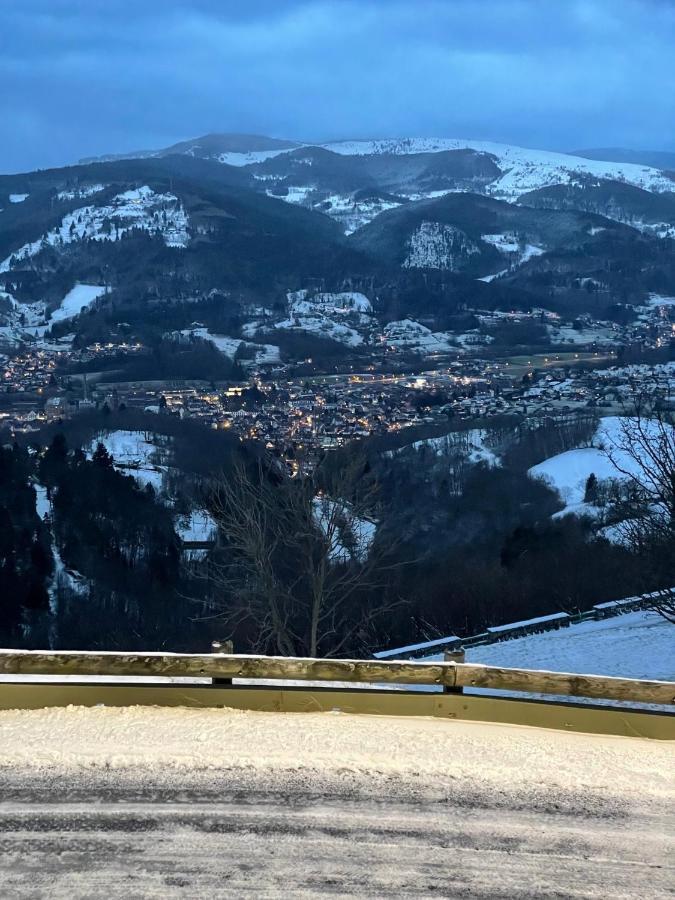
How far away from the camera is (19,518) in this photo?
46281 mm

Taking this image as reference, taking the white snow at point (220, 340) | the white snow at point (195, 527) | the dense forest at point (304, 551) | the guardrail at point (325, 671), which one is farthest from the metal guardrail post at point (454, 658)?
the white snow at point (220, 340)

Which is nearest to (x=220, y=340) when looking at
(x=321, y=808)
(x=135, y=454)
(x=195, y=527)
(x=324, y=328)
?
(x=324, y=328)

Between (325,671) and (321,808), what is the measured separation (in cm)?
123

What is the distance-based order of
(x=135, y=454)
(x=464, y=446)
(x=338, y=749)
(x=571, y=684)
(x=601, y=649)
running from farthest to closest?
(x=135, y=454), (x=464, y=446), (x=601, y=649), (x=571, y=684), (x=338, y=749)

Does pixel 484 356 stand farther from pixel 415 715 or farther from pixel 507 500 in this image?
pixel 415 715

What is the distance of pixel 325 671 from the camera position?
220 inches

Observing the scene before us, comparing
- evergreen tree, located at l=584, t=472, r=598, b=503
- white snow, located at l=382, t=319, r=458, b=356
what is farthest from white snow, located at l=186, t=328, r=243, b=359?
evergreen tree, located at l=584, t=472, r=598, b=503

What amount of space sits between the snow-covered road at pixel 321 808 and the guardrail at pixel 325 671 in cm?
28

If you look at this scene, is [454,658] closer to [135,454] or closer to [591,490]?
[591,490]

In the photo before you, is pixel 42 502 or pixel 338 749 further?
pixel 42 502

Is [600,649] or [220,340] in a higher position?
[220,340]

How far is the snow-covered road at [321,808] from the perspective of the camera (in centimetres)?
389

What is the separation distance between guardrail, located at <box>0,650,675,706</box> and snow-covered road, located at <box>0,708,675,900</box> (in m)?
0.28

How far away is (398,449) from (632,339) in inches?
4310
